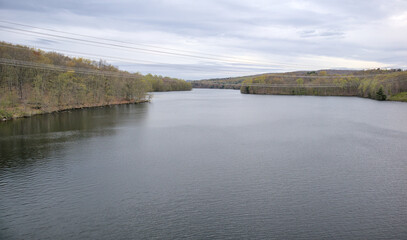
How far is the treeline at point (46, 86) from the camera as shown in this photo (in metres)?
30.9

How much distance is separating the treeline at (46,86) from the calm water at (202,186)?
11728 millimetres

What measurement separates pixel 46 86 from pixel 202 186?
A: 32.1 metres

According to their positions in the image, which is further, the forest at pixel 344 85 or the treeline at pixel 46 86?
the forest at pixel 344 85

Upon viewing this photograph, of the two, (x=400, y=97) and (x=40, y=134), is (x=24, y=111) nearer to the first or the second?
(x=40, y=134)

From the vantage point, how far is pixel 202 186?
11.9 metres

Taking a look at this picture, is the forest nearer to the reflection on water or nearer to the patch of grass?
the patch of grass

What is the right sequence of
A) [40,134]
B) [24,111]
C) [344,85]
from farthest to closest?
[344,85] → [24,111] → [40,134]

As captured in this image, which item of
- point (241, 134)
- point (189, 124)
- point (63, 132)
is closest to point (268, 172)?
point (241, 134)

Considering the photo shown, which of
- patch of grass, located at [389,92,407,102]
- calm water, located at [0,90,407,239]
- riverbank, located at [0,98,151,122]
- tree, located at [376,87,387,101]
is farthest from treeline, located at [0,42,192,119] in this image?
patch of grass, located at [389,92,407,102]

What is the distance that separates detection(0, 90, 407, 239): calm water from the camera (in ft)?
29.0

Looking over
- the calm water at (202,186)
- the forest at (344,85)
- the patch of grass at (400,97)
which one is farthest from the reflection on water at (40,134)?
the patch of grass at (400,97)

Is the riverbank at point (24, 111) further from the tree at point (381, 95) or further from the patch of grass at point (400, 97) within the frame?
the patch of grass at point (400, 97)

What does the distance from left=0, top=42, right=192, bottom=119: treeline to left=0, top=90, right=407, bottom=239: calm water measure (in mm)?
11728

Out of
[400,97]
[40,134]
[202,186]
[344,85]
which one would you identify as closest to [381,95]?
[400,97]
